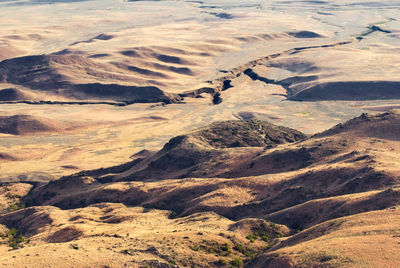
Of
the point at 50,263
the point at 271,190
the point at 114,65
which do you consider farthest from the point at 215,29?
the point at 50,263

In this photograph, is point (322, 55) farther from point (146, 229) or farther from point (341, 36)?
point (146, 229)

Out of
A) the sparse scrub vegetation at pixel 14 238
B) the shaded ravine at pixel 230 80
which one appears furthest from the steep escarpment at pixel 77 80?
the sparse scrub vegetation at pixel 14 238

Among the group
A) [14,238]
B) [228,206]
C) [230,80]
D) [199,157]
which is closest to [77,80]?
[230,80]

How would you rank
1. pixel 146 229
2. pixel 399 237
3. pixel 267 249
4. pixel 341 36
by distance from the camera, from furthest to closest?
pixel 341 36, pixel 146 229, pixel 267 249, pixel 399 237

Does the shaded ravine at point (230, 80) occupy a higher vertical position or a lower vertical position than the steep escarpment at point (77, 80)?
lower

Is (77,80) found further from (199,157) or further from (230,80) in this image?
(199,157)

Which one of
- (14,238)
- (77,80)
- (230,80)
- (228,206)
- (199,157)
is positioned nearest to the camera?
(228,206)

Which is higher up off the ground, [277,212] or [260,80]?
[277,212]

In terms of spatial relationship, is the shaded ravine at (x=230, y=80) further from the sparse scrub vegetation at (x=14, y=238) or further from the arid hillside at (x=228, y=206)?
the sparse scrub vegetation at (x=14, y=238)
